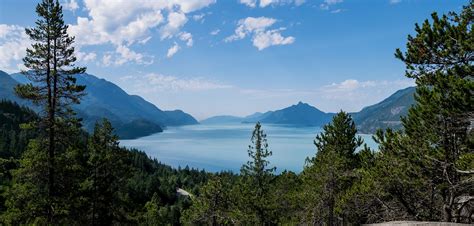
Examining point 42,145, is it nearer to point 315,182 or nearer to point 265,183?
point 315,182

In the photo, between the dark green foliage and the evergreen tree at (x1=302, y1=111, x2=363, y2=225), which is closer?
the evergreen tree at (x1=302, y1=111, x2=363, y2=225)

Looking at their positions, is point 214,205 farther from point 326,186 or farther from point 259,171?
point 259,171

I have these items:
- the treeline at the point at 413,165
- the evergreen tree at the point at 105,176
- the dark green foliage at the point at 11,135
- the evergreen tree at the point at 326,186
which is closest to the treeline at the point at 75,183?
the evergreen tree at the point at 105,176

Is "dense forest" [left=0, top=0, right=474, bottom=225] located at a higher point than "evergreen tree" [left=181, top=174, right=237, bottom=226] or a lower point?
higher

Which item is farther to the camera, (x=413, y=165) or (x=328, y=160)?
(x=328, y=160)

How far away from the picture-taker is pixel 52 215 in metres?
17.7

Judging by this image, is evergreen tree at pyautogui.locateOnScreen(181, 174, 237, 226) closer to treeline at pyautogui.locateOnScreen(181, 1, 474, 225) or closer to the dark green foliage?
treeline at pyautogui.locateOnScreen(181, 1, 474, 225)

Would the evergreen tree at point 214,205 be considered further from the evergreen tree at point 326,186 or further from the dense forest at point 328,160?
the evergreen tree at point 326,186

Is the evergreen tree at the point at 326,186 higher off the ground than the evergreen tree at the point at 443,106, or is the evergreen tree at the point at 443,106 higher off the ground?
the evergreen tree at the point at 443,106

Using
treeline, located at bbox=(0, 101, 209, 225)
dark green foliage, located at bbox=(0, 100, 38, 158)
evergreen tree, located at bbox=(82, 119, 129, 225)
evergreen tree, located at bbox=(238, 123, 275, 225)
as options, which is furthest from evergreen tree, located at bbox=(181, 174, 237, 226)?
dark green foliage, located at bbox=(0, 100, 38, 158)

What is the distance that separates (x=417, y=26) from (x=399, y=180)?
25.1ft

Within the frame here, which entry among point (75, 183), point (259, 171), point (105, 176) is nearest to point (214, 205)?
point (105, 176)

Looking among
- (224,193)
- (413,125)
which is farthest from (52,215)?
(413,125)

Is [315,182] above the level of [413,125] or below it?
below
